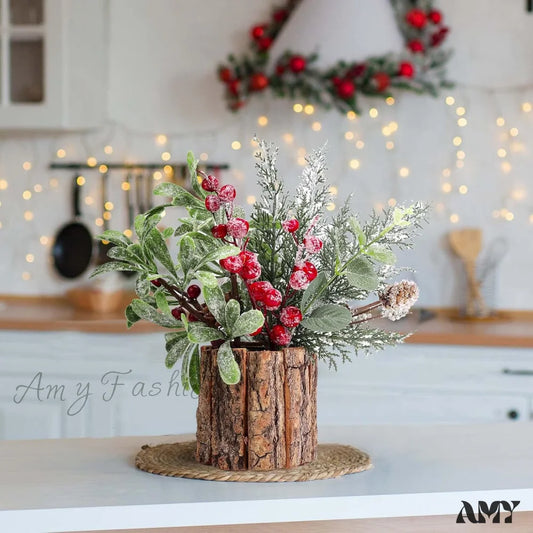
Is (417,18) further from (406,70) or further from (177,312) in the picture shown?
(177,312)

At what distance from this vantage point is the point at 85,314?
2.96 meters

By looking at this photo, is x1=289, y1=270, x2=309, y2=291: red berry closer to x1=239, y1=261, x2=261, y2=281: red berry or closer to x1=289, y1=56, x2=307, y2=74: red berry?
x1=239, y1=261, x2=261, y2=281: red berry

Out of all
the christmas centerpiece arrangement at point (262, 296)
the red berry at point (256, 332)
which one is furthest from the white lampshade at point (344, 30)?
the red berry at point (256, 332)

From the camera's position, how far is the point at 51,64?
9.93 ft

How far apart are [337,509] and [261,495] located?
88mm

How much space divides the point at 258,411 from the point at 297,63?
78.7 inches

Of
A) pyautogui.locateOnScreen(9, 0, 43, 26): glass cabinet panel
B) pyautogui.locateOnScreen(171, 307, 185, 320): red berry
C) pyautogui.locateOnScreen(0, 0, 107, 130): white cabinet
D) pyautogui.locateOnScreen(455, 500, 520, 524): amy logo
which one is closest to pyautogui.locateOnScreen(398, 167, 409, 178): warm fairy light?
pyautogui.locateOnScreen(0, 0, 107, 130): white cabinet

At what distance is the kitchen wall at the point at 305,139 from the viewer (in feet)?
10.1

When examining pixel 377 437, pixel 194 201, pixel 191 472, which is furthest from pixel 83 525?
pixel 377 437

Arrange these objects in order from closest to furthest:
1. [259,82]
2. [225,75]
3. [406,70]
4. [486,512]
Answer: [486,512]
[406,70]
[259,82]
[225,75]

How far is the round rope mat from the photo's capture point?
1083 mm

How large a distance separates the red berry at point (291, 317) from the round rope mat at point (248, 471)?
0.18m

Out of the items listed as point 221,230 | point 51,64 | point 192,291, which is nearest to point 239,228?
point 221,230


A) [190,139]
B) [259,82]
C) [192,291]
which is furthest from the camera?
[190,139]
